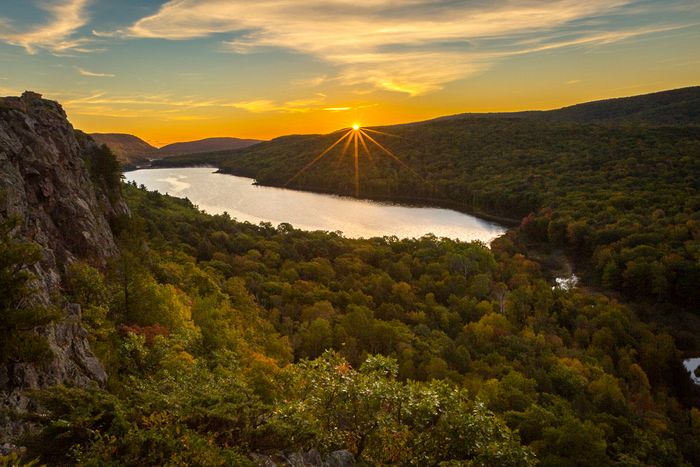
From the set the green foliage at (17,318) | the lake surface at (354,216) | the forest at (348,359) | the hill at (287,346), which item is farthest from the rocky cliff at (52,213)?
the lake surface at (354,216)

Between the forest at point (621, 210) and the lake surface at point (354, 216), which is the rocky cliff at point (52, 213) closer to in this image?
the forest at point (621, 210)

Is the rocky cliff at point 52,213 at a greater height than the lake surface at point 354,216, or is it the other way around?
the rocky cliff at point 52,213

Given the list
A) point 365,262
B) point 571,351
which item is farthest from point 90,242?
point 365,262

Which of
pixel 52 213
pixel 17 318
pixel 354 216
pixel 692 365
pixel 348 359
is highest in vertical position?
pixel 52 213

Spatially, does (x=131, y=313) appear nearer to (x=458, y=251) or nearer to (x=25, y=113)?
(x=25, y=113)

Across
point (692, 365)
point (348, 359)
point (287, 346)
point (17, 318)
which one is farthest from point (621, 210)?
point (17, 318)

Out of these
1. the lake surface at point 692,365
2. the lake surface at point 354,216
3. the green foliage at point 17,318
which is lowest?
the lake surface at point 692,365

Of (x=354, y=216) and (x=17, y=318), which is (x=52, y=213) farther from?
(x=354, y=216)
